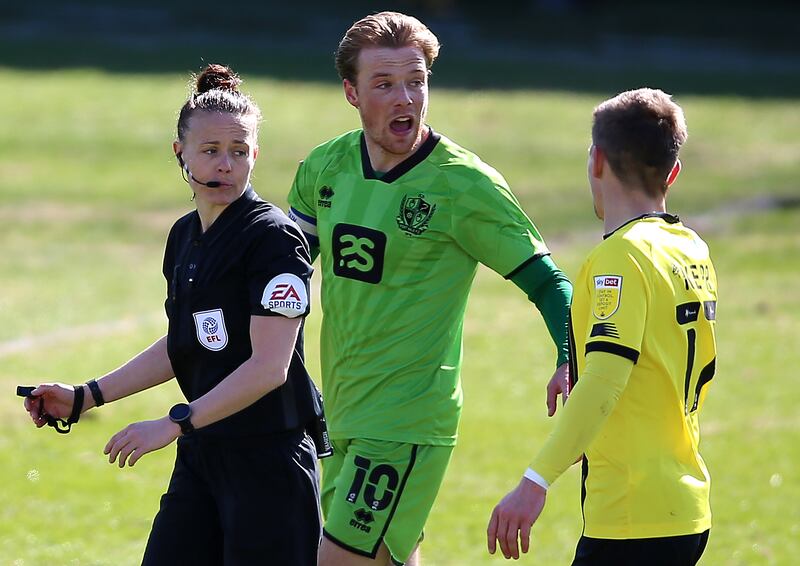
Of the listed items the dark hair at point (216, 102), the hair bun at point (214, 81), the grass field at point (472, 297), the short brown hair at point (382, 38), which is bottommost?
the grass field at point (472, 297)

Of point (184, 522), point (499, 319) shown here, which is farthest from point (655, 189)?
point (499, 319)

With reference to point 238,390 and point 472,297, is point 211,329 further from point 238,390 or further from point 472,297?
point 472,297

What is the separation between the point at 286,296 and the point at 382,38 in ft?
4.26

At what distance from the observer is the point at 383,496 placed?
4801 mm

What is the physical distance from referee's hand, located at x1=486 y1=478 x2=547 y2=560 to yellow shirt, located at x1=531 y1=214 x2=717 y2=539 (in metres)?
0.09

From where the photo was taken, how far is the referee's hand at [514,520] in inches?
143

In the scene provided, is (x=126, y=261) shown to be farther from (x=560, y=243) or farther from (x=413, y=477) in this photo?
(x=413, y=477)

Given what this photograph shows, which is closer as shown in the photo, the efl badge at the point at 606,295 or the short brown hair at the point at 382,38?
the efl badge at the point at 606,295

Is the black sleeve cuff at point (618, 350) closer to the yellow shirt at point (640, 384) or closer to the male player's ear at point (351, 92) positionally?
the yellow shirt at point (640, 384)

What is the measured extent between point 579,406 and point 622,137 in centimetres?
80

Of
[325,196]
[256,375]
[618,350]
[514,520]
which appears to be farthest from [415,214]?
[514,520]

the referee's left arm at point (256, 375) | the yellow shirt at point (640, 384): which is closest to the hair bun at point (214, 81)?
the referee's left arm at point (256, 375)

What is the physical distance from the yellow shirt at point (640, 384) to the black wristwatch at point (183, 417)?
3.40 ft

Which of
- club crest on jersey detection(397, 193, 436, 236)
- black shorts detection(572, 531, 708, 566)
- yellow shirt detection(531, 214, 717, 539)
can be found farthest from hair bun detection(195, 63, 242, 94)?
black shorts detection(572, 531, 708, 566)
